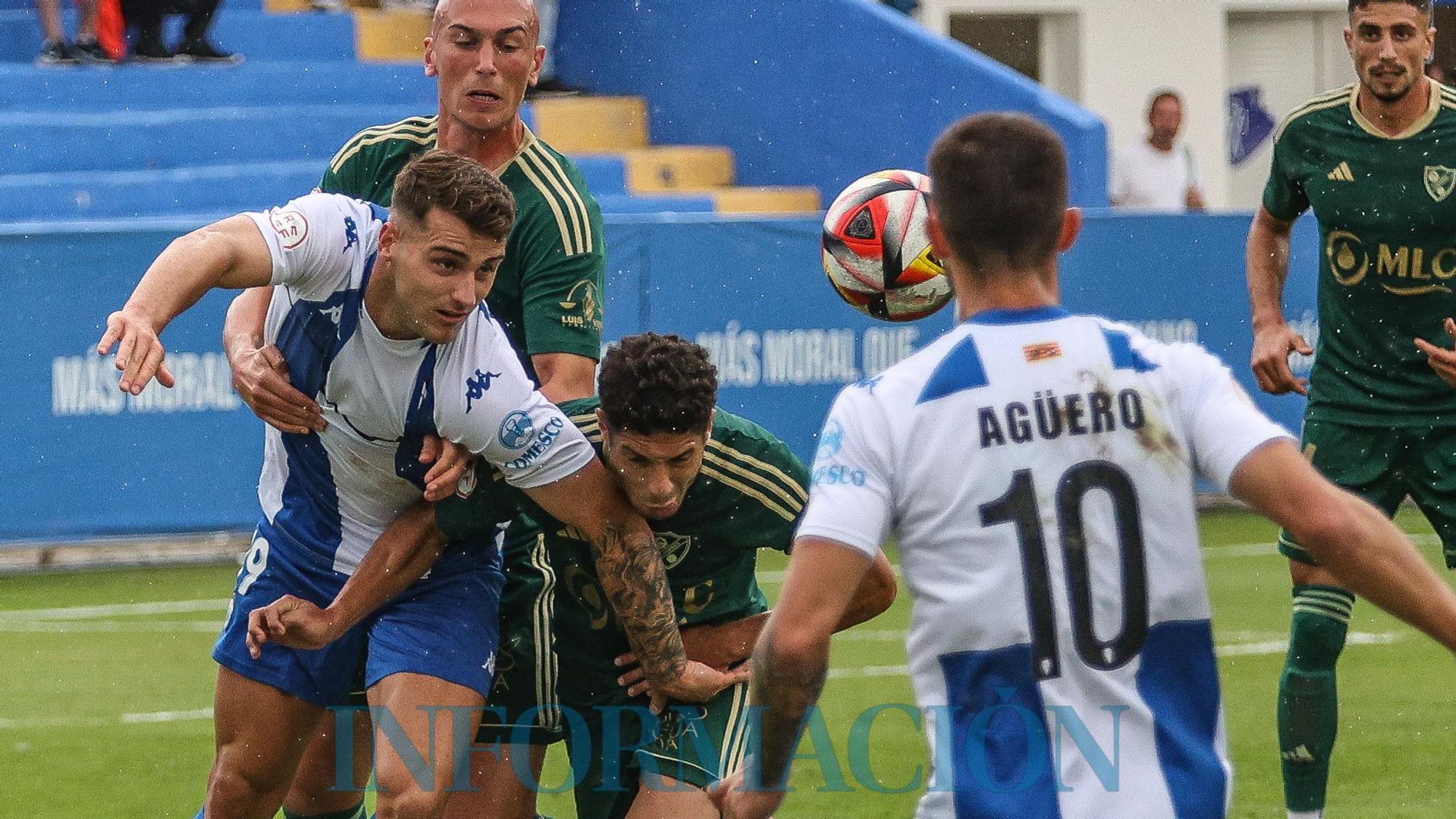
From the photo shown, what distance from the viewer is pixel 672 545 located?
4.99m

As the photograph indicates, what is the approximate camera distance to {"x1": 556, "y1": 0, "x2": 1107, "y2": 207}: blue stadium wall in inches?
645

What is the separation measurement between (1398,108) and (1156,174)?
898 cm

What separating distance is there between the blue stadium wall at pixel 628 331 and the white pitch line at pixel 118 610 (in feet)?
3.34

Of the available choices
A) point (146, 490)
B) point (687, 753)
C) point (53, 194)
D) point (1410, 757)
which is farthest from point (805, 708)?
point (53, 194)

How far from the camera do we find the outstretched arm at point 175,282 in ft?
13.4

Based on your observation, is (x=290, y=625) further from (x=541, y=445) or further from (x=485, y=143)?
(x=485, y=143)

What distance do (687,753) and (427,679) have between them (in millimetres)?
647

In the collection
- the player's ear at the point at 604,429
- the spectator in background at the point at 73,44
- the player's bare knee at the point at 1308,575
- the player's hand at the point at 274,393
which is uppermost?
the spectator in background at the point at 73,44

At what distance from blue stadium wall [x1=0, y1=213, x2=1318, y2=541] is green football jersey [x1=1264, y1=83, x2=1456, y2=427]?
6.08 metres

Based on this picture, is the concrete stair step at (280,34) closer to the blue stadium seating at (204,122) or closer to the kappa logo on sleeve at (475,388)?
the blue stadium seating at (204,122)

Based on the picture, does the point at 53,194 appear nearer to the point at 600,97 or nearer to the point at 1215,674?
the point at 600,97

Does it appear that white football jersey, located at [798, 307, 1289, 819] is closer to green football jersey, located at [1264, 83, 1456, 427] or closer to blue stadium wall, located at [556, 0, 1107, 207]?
green football jersey, located at [1264, 83, 1456, 427]

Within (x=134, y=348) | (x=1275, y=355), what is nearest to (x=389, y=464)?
(x=134, y=348)

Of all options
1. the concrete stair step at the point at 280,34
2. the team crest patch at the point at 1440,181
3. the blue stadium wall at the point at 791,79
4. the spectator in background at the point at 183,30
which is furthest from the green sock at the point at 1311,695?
the concrete stair step at the point at 280,34
